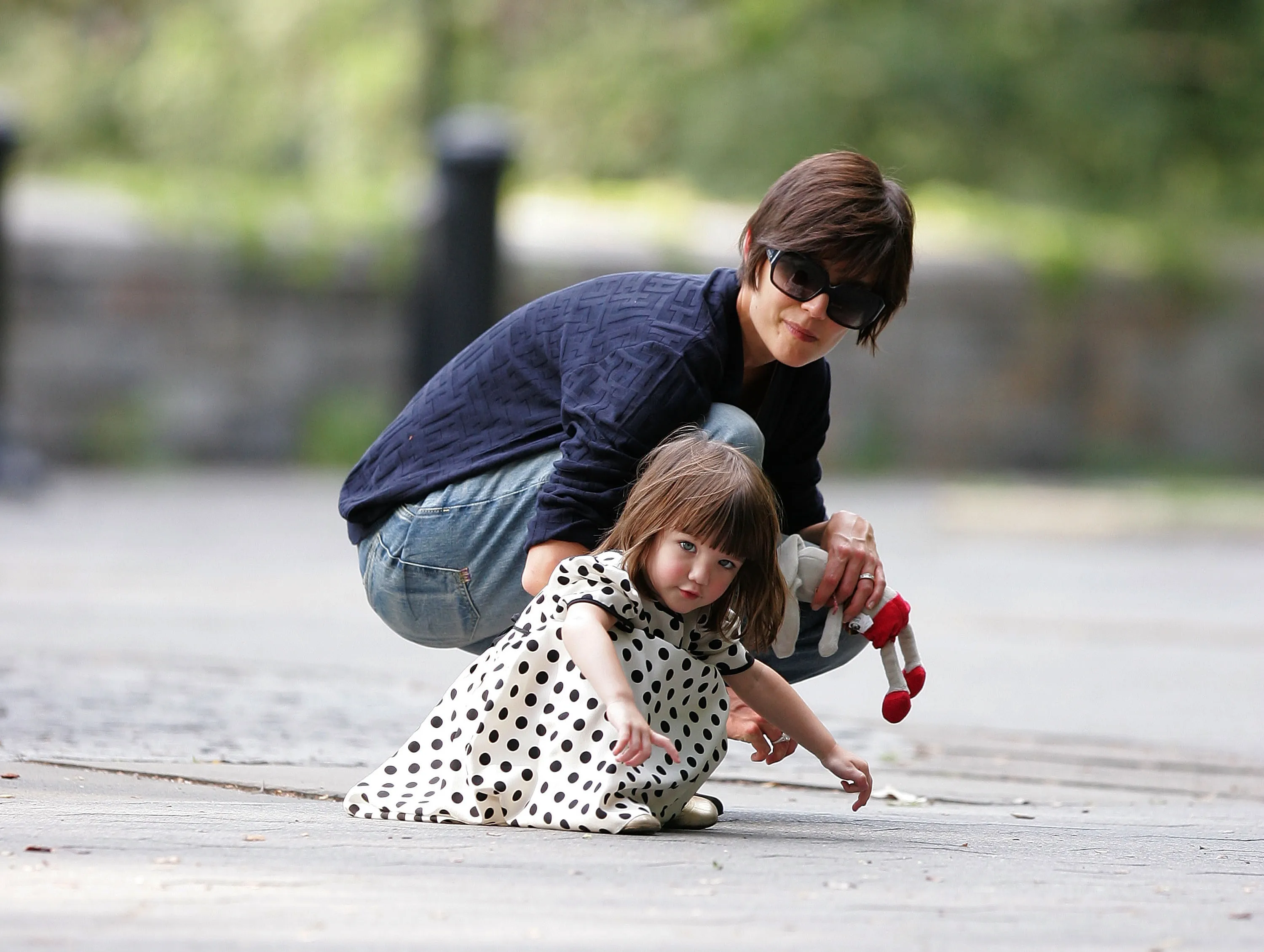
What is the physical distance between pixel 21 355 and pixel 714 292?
26.3ft

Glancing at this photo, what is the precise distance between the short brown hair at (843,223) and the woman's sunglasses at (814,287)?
0.5 inches

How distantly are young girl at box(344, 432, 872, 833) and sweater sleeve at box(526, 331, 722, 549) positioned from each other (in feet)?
0.22

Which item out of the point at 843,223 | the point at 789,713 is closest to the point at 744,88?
the point at 843,223

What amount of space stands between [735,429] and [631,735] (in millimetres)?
603

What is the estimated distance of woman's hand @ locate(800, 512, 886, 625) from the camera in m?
2.83

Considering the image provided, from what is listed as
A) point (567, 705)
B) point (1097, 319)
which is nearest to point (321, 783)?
point (567, 705)

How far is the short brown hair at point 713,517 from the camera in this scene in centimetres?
250

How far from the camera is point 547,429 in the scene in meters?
2.95

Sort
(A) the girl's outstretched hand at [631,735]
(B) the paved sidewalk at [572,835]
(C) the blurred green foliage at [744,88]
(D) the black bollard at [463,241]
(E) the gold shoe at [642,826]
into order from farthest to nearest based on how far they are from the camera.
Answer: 1. (C) the blurred green foliage at [744,88]
2. (D) the black bollard at [463,241]
3. (E) the gold shoe at [642,826]
4. (A) the girl's outstretched hand at [631,735]
5. (B) the paved sidewalk at [572,835]

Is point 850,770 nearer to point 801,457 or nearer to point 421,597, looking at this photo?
point 801,457

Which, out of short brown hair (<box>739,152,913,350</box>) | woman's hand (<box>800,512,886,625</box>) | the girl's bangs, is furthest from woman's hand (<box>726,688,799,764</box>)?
short brown hair (<box>739,152,913,350</box>)

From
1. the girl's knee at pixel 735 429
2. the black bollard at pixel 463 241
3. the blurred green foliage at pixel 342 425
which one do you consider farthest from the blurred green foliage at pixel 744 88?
the girl's knee at pixel 735 429

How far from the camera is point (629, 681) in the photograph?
8.38ft

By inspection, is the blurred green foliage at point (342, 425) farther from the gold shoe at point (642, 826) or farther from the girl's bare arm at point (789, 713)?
the gold shoe at point (642, 826)
